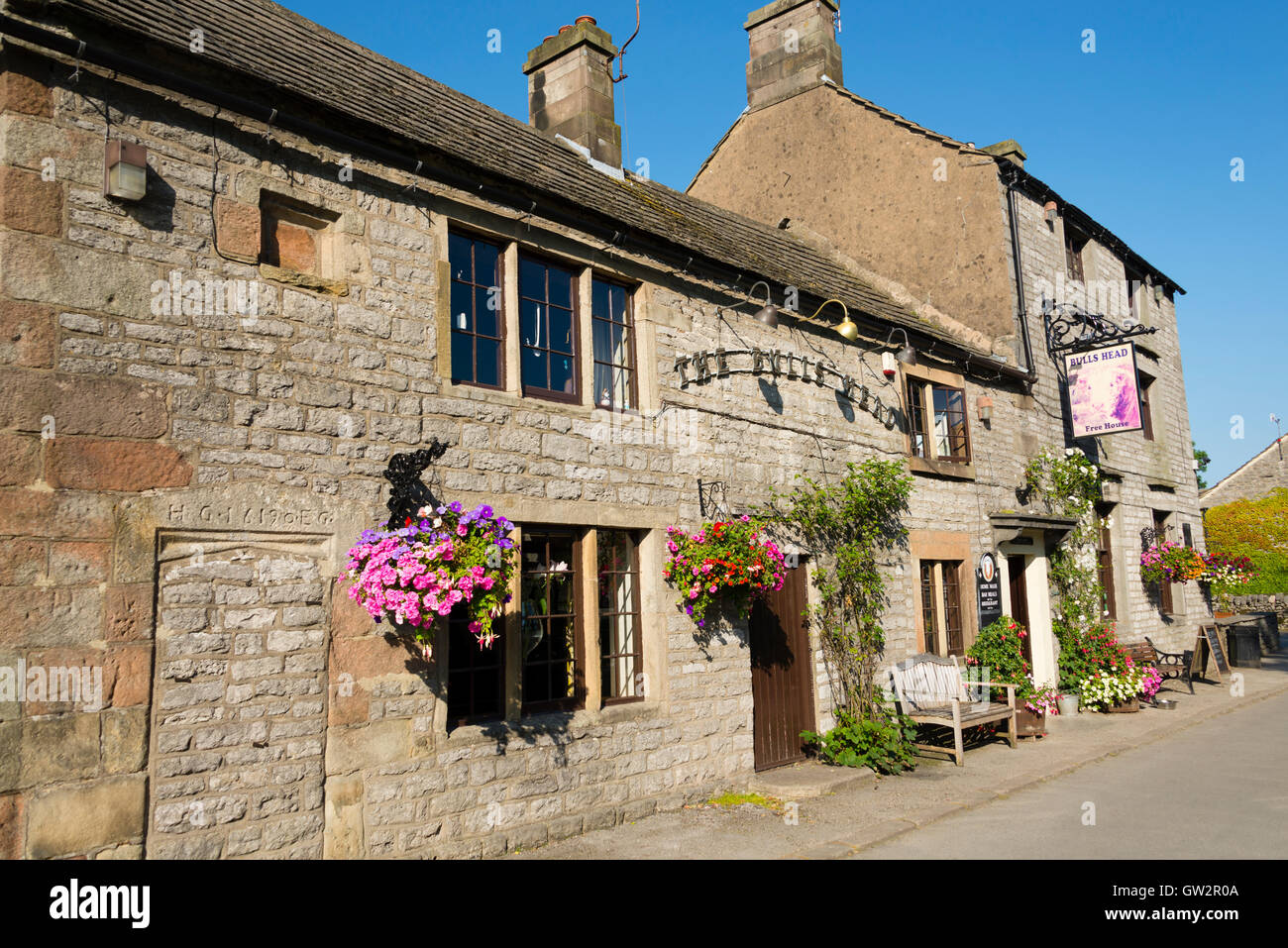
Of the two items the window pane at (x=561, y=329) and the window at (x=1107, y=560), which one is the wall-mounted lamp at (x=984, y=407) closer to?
the window at (x=1107, y=560)

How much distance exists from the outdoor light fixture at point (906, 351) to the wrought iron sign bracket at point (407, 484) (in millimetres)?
6794

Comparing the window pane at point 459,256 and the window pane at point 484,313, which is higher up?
the window pane at point 459,256

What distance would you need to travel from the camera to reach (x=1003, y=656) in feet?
39.0

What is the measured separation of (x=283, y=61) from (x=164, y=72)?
1.66 m

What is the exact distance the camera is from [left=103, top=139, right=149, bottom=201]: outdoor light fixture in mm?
5223

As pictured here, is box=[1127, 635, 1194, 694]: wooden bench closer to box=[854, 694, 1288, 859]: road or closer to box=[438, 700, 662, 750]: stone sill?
box=[854, 694, 1288, 859]: road

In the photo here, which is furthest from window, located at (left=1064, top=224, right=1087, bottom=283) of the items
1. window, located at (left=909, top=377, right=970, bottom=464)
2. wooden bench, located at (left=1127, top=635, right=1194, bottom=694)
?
wooden bench, located at (left=1127, top=635, right=1194, bottom=694)

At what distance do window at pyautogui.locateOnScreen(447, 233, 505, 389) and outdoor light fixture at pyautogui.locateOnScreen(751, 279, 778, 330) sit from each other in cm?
301

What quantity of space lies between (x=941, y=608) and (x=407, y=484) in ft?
26.8

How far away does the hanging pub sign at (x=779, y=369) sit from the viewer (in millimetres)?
8969

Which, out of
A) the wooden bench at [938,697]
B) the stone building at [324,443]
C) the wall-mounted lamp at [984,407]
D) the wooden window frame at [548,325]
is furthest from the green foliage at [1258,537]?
the wooden window frame at [548,325]
